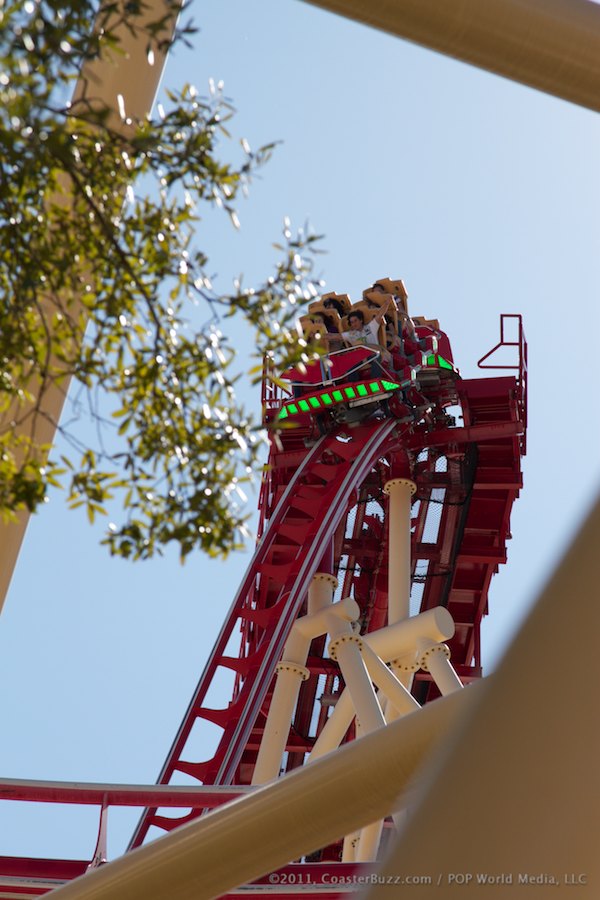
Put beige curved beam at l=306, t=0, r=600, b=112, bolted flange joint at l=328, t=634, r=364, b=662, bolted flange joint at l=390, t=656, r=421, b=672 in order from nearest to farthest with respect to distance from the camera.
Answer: beige curved beam at l=306, t=0, r=600, b=112 → bolted flange joint at l=328, t=634, r=364, b=662 → bolted flange joint at l=390, t=656, r=421, b=672

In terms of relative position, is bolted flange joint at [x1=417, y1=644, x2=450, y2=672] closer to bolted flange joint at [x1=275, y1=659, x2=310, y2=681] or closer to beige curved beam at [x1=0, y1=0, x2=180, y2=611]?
bolted flange joint at [x1=275, y1=659, x2=310, y2=681]

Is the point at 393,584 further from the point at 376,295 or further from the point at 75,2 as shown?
the point at 75,2

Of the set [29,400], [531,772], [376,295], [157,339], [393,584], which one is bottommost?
[531,772]

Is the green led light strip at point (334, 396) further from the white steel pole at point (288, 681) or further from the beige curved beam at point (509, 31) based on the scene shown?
the beige curved beam at point (509, 31)

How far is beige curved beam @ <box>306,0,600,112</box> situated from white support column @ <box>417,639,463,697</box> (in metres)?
7.61

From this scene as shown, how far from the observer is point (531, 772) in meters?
0.88

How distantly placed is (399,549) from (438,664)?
4.94 feet

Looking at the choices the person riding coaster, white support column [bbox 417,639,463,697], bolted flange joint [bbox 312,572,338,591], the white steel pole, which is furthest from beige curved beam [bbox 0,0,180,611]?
the person riding coaster

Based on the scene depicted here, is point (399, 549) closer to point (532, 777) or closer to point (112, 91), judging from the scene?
point (112, 91)

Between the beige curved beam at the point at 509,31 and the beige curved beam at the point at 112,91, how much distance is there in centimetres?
34

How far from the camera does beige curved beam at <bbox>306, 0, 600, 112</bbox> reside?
7.82 ft

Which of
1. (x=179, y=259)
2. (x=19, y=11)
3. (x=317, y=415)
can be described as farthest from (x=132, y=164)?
(x=317, y=415)

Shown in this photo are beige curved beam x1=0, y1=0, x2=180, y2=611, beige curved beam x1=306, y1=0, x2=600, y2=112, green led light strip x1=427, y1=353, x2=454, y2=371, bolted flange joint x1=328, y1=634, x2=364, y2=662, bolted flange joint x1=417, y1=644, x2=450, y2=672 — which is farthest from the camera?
green led light strip x1=427, y1=353, x2=454, y2=371

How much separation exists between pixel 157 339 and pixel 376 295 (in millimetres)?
10194
